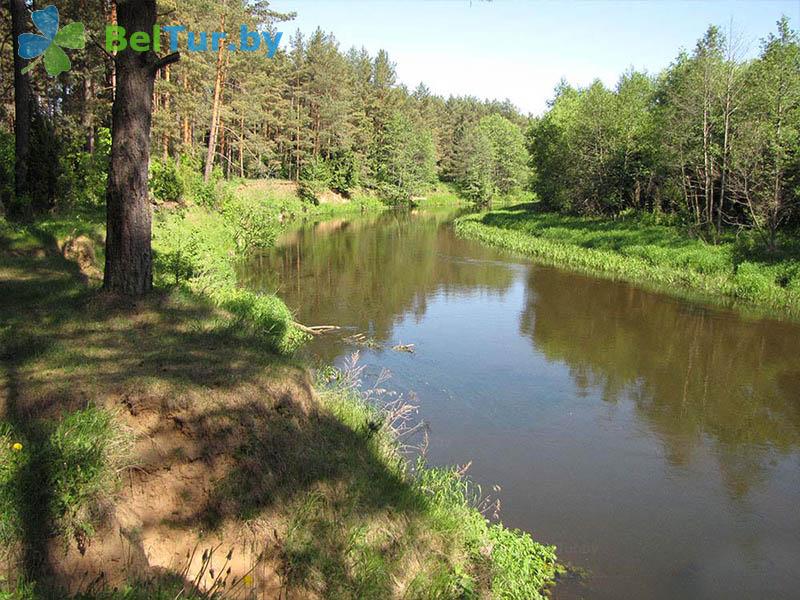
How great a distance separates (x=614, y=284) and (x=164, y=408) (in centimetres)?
1809

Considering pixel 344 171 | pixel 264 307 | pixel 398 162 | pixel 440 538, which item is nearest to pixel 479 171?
pixel 398 162

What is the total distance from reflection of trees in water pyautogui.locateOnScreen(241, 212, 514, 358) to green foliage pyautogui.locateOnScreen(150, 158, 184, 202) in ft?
12.1

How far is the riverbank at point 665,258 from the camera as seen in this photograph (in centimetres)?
1766

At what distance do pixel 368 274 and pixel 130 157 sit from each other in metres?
14.9

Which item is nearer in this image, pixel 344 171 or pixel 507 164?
pixel 344 171

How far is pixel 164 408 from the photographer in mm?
4562

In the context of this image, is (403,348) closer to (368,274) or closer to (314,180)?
(368,274)

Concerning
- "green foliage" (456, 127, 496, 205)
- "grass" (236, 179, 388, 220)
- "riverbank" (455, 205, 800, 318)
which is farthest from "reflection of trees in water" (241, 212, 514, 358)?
"green foliage" (456, 127, 496, 205)

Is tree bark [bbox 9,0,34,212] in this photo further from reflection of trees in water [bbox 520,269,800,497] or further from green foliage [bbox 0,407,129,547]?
reflection of trees in water [bbox 520,269,800,497]

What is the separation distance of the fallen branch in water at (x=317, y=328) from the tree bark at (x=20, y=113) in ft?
20.1

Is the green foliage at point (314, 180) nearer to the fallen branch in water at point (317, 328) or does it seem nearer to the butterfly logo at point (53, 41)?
the fallen branch in water at point (317, 328)

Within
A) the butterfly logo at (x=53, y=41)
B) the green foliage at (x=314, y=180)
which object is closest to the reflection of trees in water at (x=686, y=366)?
the butterfly logo at (x=53, y=41)

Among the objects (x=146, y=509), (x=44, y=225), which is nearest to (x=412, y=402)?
(x=146, y=509)

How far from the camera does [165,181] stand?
2041 centimetres
